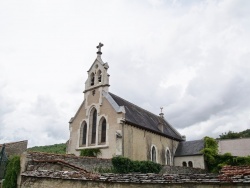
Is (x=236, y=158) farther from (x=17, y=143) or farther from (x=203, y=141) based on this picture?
(x=17, y=143)

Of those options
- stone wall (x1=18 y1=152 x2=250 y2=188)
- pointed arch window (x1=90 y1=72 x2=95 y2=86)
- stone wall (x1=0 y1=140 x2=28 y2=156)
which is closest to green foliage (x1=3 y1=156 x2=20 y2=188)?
stone wall (x1=18 y1=152 x2=250 y2=188)

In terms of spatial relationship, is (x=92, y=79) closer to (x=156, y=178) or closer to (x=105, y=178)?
(x=105, y=178)

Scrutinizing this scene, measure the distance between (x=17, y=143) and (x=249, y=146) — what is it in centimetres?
3107

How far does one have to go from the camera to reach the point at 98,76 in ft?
100

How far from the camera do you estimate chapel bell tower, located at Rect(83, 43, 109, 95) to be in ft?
96.4

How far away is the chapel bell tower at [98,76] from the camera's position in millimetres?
29375

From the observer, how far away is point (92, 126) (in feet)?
95.4

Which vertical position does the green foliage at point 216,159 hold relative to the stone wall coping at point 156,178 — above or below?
above

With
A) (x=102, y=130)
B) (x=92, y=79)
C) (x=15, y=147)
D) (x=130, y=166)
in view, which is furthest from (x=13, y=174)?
(x=92, y=79)

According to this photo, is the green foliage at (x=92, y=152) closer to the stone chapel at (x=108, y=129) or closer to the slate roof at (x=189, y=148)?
the stone chapel at (x=108, y=129)

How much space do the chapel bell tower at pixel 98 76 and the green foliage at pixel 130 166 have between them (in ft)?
32.4

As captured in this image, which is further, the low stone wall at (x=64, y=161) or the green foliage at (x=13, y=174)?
the low stone wall at (x=64, y=161)

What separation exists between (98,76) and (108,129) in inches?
282

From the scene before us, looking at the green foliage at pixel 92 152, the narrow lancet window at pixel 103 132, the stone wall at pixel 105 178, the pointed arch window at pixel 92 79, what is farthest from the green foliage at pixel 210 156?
the stone wall at pixel 105 178
